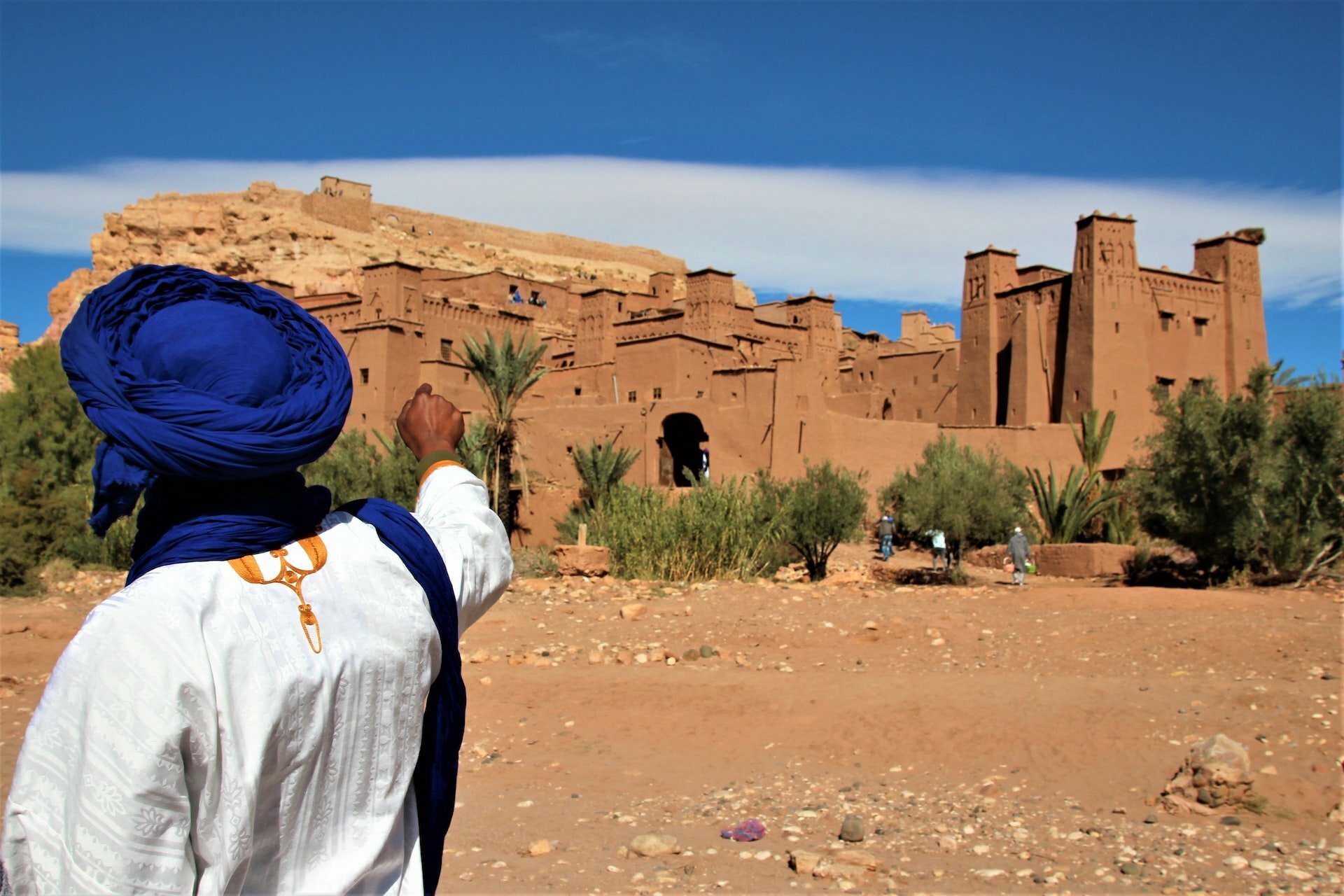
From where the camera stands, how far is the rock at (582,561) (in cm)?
1573

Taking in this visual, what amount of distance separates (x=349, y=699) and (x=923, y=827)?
4.65 meters

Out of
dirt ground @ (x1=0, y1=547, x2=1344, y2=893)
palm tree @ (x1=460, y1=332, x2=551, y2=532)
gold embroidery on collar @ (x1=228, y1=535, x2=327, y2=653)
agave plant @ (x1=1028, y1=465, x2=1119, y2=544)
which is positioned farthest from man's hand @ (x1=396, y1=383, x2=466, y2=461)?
agave plant @ (x1=1028, y1=465, x2=1119, y2=544)

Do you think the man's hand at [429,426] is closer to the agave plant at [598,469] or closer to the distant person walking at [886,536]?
the agave plant at [598,469]

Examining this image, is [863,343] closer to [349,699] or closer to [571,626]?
[571,626]

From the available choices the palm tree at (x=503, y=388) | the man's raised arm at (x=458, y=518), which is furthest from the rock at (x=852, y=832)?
the palm tree at (x=503, y=388)

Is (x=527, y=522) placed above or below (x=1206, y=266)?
below

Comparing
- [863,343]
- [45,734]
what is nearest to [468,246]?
[863,343]

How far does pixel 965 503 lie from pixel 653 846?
13776mm

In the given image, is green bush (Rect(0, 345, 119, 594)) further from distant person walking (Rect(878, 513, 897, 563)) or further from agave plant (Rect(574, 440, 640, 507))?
distant person walking (Rect(878, 513, 897, 563))

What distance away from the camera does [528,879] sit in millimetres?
4699

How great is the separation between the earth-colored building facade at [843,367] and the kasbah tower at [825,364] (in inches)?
2.0

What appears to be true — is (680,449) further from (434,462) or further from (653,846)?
(434,462)

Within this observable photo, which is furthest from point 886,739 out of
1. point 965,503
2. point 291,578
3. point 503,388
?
point 503,388

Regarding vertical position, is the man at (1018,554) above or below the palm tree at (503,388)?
below
